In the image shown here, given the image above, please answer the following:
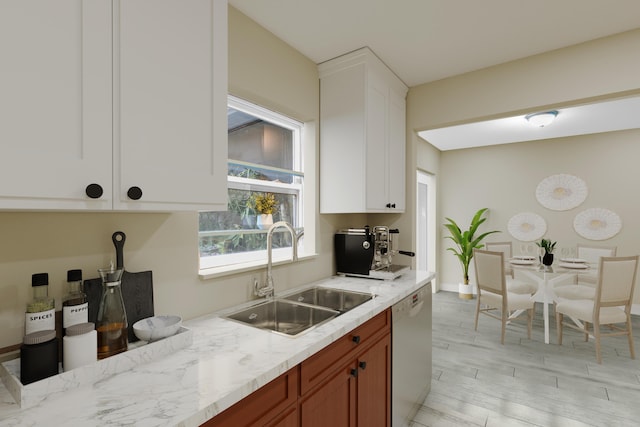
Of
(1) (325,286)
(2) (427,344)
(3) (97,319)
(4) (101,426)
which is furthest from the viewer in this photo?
(2) (427,344)

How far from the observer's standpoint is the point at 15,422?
2.43 feet

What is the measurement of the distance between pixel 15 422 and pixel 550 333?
4.48 metres

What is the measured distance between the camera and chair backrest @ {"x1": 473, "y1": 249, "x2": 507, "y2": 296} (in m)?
3.43

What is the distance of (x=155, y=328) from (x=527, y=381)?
289cm

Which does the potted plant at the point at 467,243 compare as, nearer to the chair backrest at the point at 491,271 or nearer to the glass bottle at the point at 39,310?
the chair backrest at the point at 491,271

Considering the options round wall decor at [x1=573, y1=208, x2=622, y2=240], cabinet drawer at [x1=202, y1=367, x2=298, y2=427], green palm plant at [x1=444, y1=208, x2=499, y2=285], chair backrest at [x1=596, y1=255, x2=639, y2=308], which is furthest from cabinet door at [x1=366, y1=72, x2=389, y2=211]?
round wall decor at [x1=573, y1=208, x2=622, y2=240]

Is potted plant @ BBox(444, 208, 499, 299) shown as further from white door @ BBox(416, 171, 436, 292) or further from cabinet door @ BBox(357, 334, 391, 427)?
cabinet door @ BBox(357, 334, 391, 427)

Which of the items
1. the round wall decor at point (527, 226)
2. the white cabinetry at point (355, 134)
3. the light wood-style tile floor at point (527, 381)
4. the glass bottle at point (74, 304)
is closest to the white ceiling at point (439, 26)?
the white cabinetry at point (355, 134)

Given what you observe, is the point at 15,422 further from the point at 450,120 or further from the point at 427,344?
the point at 450,120

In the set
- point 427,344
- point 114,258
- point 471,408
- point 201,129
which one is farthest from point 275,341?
point 471,408

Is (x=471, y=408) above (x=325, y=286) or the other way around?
the other way around

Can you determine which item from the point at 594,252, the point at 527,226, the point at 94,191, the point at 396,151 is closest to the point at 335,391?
the point at 94,191

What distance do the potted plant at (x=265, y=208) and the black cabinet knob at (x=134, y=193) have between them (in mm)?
1116

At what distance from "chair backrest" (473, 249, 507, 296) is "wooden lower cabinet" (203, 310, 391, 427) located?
7.29 ft
